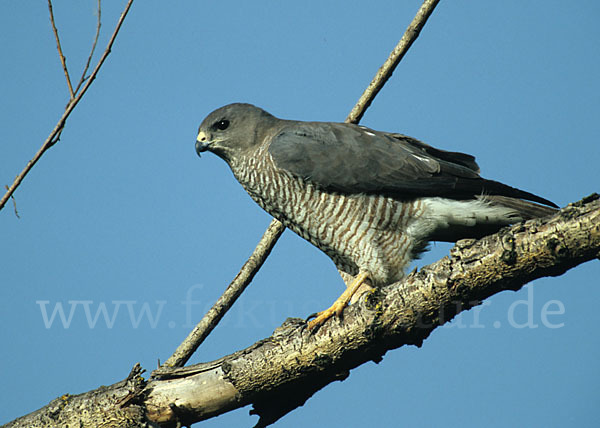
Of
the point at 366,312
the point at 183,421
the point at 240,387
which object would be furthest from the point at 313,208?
the point at 183,421

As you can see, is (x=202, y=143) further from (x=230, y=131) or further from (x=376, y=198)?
(x=376, y=198)

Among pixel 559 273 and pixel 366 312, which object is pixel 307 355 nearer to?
pixel 366 312

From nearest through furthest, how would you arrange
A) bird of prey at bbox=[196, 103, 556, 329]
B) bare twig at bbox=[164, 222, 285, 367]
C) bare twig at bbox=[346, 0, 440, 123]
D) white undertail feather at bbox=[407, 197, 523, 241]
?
white undertail feather at bbox=[407, 197, 523, 241] < bird of prey at bbox=[196, 103, 556, 329] < bare twig at bbox=[164, 222, 285, 367] < bare twig at bbox=[346, 0, 440, 123]

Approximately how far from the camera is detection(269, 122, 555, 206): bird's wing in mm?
4926

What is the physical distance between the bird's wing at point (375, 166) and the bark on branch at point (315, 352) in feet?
3.89

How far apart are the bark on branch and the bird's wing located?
1.19 meters

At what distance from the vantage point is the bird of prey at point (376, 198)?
490cm

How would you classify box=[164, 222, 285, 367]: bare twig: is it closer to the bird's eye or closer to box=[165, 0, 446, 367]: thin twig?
box=[165, 0, 446, 367]: thin twig

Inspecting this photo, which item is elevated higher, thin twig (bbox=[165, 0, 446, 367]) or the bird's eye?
the bird's eye

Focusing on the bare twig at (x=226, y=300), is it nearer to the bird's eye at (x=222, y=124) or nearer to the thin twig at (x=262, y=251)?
the thin twig at (x=262, y=251)

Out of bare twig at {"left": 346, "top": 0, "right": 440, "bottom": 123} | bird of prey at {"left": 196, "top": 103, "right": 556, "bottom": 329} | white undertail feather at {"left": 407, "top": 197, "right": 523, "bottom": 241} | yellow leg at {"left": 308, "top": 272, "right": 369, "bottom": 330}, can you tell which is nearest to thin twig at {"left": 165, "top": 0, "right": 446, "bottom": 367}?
bare twig at {"left": 346, "top": 0, "right": 440, "bottom": 123}

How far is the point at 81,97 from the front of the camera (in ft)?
11.0

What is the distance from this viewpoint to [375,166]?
5.00m

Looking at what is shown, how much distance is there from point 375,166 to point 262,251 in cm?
141
